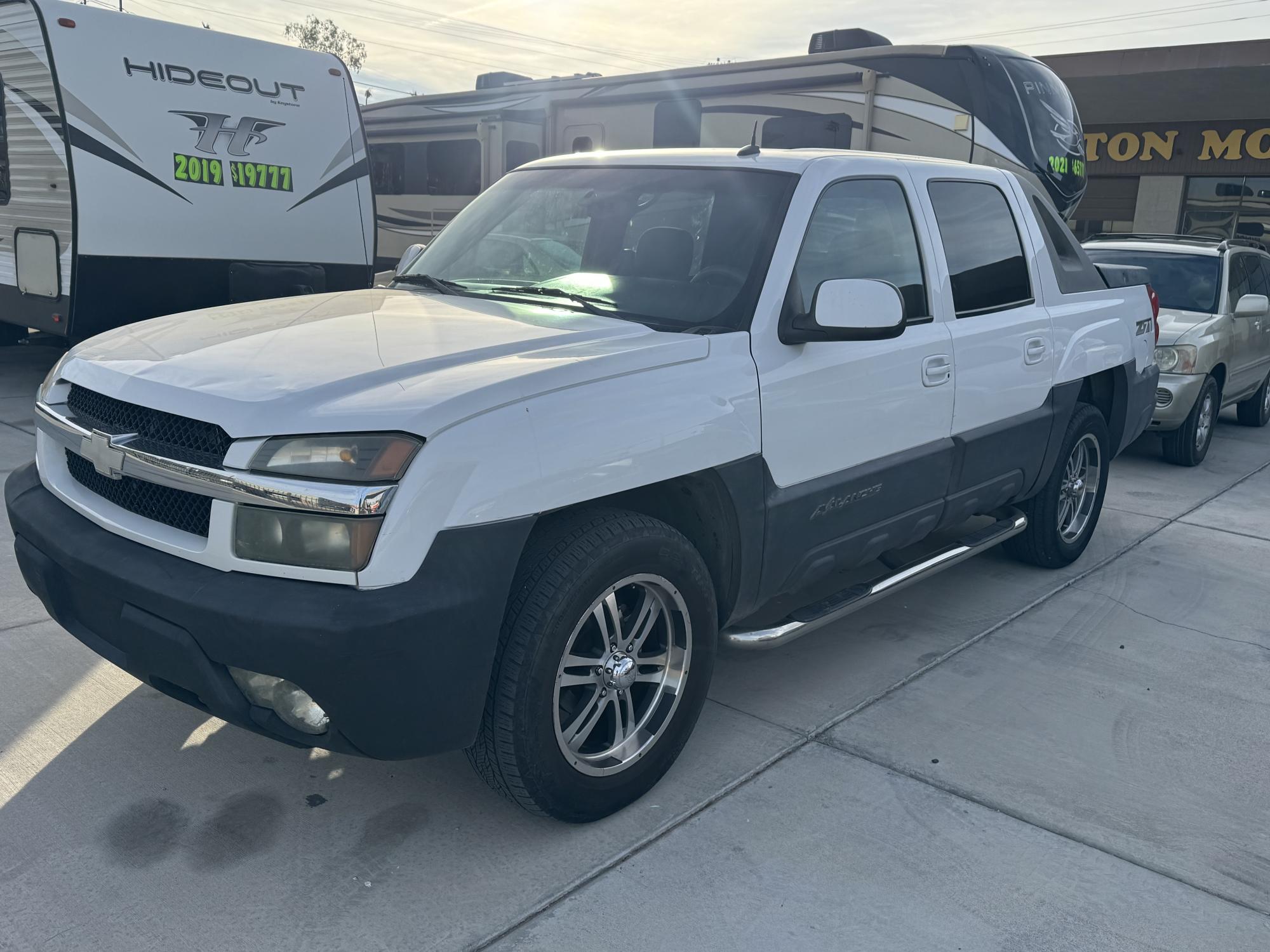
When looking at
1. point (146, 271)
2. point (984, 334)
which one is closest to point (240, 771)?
point (984, 334)

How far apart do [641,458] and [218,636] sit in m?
1.15

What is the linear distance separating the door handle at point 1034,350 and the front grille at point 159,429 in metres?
3.42

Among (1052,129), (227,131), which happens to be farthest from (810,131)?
(227,131)

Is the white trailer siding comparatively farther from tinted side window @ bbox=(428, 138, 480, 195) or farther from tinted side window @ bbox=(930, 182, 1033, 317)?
tinted side window @ bbox=(428, 138, 480, 195)

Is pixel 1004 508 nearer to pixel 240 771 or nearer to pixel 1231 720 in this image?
pixel 1231 720

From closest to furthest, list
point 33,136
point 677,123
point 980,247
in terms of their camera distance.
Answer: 1. point 980,247
2. point 33,136
3. point 677,123

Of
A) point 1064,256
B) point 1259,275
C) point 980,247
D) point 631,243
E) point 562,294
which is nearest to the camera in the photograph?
point 562,294

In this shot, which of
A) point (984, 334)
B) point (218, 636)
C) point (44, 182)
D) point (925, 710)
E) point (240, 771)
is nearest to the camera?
point (218, 636)

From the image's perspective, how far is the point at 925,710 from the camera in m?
3.90

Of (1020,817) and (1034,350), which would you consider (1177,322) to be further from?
(1020,817)

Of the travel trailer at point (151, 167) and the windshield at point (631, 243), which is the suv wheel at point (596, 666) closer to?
the windshield at point (631, 243)

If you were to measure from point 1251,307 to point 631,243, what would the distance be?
695 centimetres

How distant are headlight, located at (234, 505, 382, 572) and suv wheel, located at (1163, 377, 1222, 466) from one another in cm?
759

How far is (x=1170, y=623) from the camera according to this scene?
4918mm
